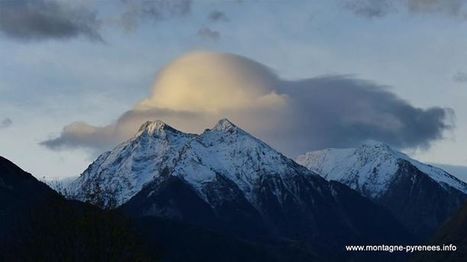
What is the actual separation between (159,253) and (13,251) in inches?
731

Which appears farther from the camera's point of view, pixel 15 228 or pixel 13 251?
pixel 15 228

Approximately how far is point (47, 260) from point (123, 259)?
28.7ft

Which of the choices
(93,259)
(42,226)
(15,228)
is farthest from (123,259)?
(15,228)

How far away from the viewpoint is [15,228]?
11181 centimetres

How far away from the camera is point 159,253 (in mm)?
111312

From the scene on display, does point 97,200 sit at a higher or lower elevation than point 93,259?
higher

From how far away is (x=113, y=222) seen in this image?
336 ft

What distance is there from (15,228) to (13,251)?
7627 millimetres

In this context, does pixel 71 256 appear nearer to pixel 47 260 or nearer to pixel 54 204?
pixel 47 260

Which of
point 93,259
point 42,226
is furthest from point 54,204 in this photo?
point 93,259

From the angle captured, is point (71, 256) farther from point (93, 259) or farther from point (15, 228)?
point (15, 228)

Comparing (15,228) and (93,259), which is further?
(15,228)

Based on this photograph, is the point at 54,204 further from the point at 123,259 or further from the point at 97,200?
the point at 123,259

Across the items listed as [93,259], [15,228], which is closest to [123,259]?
[93,259]
